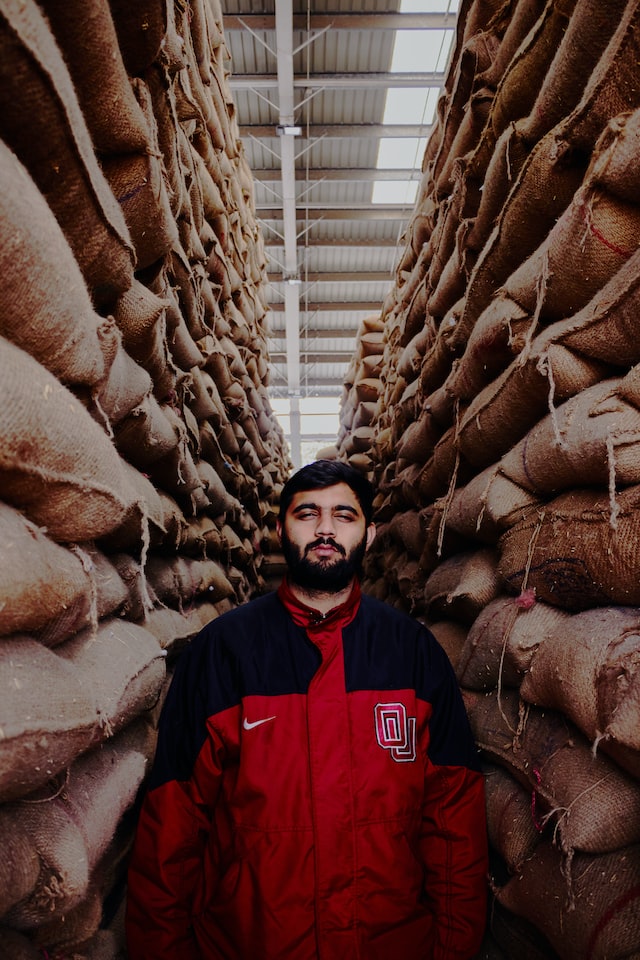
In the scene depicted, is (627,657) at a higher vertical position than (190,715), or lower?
higher

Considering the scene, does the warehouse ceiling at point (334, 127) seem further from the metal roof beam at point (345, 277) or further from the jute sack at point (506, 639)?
the jute sack at point (506, 639)

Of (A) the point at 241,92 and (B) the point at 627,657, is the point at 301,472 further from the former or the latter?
(A) the point at 241,92

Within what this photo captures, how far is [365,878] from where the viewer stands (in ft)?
4.00

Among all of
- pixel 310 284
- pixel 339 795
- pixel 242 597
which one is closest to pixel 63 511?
pixel 339 795

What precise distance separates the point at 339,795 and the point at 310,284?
8.61 metres

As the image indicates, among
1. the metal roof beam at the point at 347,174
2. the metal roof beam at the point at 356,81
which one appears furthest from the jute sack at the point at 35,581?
the metal roof beam at the point at 347,174

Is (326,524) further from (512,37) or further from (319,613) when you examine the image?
(512,37)

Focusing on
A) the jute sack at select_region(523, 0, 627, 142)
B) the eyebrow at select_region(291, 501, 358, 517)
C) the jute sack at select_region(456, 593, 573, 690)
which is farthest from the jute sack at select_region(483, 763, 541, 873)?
the jute sack at select_region(523, 0, 627, 142)

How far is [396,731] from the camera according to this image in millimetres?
1365

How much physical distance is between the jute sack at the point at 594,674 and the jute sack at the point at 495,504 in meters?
0.37

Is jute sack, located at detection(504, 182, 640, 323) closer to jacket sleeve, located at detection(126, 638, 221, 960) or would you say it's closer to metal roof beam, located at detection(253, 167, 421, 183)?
jacket sleeve, located at detection(126, 638, 221, 960)

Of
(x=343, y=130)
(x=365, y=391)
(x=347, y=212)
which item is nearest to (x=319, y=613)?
(x=365, y=391)

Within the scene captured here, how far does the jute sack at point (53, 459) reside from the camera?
2.48 feet

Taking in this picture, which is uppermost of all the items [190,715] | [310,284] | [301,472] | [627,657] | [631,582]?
[310,284]
